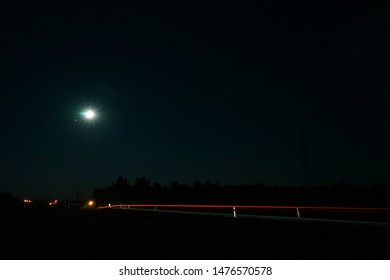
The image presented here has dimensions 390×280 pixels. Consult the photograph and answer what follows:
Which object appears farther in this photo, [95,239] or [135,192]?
[135,192]

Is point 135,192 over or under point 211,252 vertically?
over

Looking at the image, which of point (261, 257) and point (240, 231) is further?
point (240, 231)

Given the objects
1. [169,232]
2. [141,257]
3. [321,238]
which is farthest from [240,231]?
[141,257]

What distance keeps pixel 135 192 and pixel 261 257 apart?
188091mm

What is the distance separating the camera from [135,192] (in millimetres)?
192000

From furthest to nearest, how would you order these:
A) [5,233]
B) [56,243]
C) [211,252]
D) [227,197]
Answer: [227,197] → [5,233] → [56,243] → [211,252]

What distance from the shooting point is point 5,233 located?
13391 mm

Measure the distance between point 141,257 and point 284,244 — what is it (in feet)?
16.1
